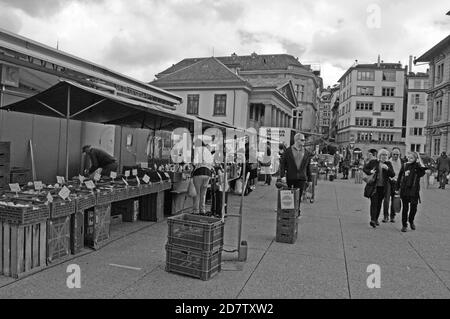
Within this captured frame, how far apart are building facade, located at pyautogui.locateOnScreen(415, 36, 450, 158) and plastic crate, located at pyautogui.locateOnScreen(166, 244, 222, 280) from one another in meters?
37.0

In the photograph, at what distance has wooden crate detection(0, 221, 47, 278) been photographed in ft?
14.7

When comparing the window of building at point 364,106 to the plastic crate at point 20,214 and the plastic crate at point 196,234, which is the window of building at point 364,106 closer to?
the plastic crate at point 196,234

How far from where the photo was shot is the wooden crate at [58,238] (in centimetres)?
497

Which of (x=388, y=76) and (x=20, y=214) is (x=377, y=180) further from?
(x=388, y=76)

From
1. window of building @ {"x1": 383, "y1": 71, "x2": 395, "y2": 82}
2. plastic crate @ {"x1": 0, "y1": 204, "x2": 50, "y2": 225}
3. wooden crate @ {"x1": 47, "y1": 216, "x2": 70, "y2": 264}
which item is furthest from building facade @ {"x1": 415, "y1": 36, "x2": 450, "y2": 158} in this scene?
window of building @ {"x1": 383, "y1": 71, "x2": 395, "y2": 82}

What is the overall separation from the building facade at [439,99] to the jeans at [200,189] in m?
34.0

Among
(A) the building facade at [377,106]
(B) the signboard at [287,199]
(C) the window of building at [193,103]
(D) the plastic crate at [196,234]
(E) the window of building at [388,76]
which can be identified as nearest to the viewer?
(D) the plastic crate at [196,234]

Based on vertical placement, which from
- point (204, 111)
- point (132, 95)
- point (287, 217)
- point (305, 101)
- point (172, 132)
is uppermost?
point (305, 101)

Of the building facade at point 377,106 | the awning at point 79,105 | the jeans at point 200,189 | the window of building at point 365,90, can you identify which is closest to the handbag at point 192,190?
the jeans at point 200,189

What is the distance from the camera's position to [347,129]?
284 ft

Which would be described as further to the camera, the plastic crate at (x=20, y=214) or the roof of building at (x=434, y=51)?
the roof of building at (x=434, y=51)
